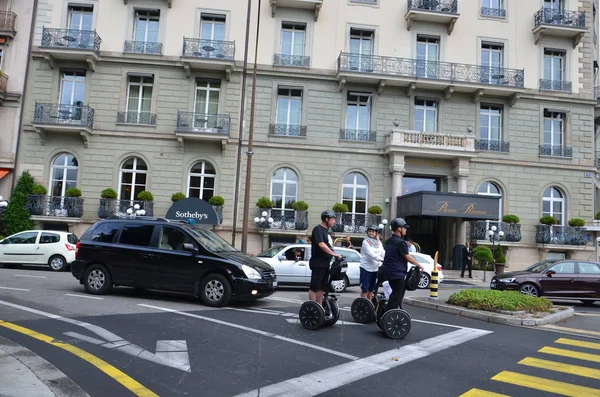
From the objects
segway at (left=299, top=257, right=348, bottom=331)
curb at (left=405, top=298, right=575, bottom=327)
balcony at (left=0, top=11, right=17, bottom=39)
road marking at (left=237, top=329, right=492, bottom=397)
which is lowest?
road marking at (left=237, top=329, right=492, bottom=397)

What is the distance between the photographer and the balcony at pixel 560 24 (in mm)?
26500

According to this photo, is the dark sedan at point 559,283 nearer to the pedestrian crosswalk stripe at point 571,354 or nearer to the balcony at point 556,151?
the pedestrian crosswalk stripe at point 571,354

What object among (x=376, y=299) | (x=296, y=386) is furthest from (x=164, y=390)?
(x=376, y=299)

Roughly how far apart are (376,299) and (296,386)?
149 inches

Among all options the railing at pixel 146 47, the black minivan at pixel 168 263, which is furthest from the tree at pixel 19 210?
the black minivan at pixel 168 263

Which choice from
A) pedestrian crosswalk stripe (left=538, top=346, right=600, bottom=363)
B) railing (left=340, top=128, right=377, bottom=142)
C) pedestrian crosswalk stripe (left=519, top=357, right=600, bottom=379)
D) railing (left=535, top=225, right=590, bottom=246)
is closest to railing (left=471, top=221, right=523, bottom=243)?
railing (left=535, top=225, right=590, bottom=246)

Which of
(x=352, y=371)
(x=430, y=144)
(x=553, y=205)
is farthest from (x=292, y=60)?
(x=352, y=371)

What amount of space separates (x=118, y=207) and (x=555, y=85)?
82.4 feet

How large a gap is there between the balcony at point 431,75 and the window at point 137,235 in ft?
55.0

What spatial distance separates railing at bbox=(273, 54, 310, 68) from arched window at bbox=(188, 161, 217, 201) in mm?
6719

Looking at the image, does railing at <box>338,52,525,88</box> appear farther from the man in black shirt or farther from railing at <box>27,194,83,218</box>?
the man in black shirt

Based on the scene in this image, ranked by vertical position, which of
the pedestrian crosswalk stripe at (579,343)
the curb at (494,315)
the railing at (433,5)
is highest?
the railing at (433,5)

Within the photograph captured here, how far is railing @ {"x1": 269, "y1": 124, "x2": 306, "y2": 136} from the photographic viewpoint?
25.3 m


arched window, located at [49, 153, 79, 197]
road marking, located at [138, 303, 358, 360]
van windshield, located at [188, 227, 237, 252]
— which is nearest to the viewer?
road marking, located at [138, 303, 358, 360]
